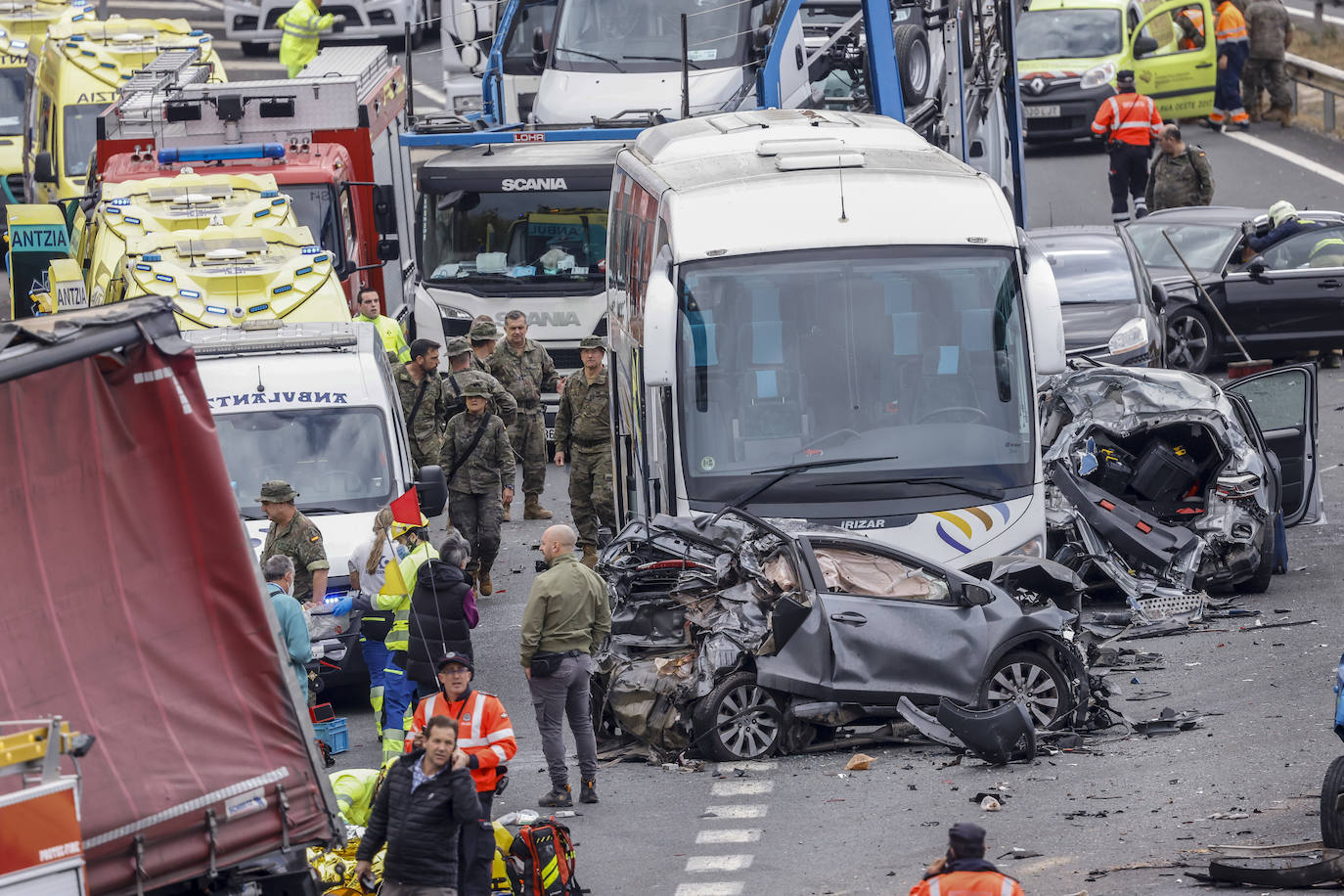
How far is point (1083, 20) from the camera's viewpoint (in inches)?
1244

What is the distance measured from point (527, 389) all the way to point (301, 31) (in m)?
11.8

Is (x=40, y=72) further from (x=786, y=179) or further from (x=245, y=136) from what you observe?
(x=786, y=179)

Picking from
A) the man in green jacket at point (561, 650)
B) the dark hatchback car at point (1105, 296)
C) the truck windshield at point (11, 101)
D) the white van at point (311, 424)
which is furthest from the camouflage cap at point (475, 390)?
the truck windshield at point (11, 101)

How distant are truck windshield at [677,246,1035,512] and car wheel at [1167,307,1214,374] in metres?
9.14

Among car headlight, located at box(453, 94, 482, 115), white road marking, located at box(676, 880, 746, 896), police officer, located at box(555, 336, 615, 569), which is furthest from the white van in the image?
car headlight, located at box(453, 94, 482, 115)

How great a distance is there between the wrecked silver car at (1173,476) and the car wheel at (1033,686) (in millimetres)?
2716

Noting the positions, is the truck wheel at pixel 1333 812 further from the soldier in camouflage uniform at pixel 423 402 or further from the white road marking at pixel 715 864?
the soldier in camouflage uniform at pixel 423 402

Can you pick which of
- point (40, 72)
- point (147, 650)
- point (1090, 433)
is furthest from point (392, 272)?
point (147, 650)

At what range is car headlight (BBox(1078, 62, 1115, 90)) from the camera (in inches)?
1200

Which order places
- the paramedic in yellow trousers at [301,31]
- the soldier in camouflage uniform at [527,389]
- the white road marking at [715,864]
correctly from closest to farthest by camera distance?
the white road marking at [715,864]
the soldier in camouflage uniform at [527,389]
the paramedic in yellow trousers at [301,31]

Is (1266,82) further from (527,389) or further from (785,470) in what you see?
(785,470)

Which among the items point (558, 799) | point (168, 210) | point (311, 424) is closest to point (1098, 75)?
point (168, 210)

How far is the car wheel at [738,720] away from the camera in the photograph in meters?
11.8

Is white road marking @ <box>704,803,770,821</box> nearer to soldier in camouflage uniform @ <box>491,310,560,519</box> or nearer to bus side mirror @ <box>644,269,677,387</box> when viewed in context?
bus side mirror @ <box>644,269,677,387</box>
